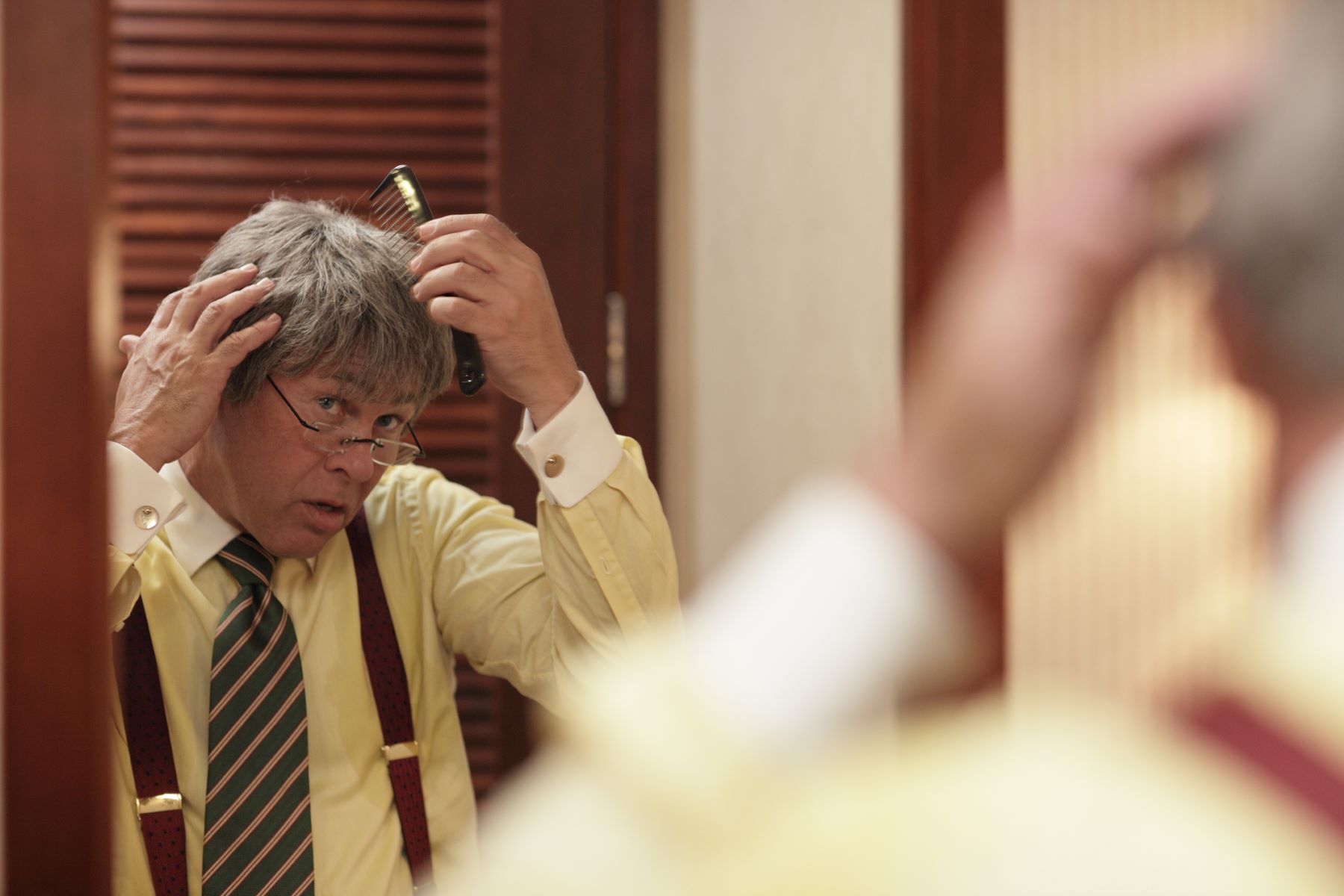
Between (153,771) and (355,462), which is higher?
(355,462)

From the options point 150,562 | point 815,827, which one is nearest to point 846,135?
point 150,562

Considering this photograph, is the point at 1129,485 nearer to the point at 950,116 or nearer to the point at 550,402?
the point at 550,402

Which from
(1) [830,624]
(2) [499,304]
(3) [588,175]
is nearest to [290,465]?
(2) [499,304]

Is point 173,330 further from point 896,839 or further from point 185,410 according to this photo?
point 896,839

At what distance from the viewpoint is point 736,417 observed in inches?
75.3

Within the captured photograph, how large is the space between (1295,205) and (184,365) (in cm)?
103

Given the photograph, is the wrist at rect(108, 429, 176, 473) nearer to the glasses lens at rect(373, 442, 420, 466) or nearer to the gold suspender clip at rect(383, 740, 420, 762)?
the glasses lens at rect(373, 442, 420, 466)

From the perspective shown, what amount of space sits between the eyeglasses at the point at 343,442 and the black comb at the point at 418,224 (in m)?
0.10

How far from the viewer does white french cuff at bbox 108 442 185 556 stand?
110 cm

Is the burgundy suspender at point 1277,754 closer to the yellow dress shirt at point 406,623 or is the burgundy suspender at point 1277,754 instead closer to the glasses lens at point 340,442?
the yellow dress shirt at point 406,623

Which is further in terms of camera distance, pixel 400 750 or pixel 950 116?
pixel 400 750

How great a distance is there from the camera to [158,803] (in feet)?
3.78

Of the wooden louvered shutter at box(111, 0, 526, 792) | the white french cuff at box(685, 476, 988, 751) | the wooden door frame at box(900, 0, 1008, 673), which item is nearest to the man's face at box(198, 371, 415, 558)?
the wooden louvered shutter at box(111, 0, 526, 792)

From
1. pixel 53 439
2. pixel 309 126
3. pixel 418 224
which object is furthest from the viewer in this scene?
pixel 309 126
